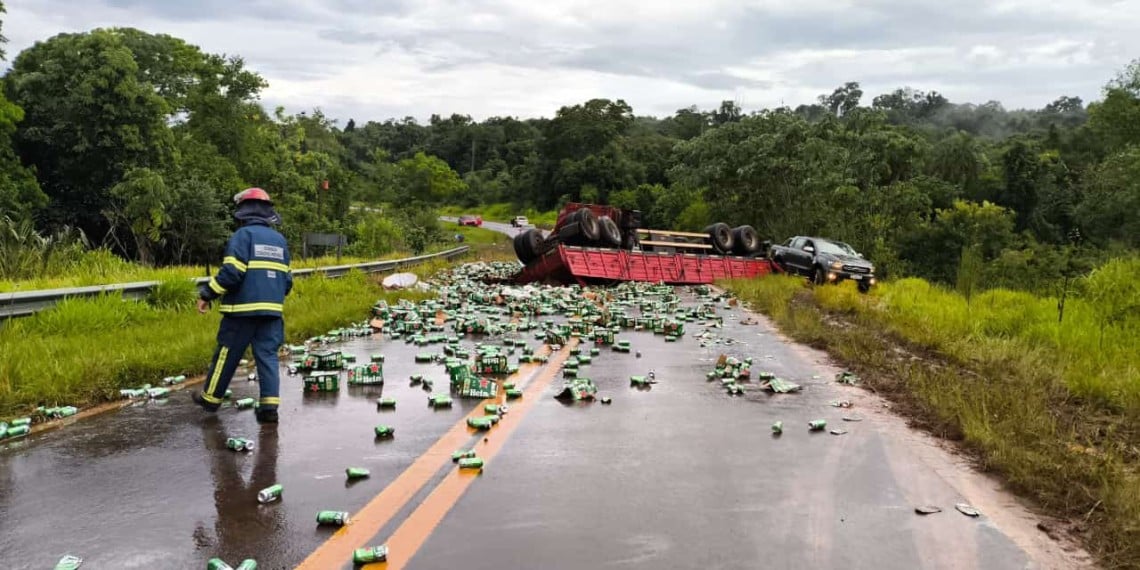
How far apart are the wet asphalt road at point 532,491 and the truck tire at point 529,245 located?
58.2 feet

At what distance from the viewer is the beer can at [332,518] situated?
4.23 m

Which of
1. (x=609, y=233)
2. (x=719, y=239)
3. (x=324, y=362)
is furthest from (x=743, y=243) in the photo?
(x=324, y=362)

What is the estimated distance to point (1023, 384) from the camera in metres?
8.37

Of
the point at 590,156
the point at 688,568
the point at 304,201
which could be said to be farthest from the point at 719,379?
the point at 590,156

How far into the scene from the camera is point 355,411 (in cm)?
707

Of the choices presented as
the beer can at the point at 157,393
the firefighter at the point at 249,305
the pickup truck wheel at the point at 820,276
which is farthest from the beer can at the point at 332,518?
the pickup truck wheel at the point at 820,276

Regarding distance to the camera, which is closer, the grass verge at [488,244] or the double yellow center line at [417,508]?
the double yellow center line at [417,508]

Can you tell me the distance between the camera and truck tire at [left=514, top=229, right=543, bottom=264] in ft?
82.6

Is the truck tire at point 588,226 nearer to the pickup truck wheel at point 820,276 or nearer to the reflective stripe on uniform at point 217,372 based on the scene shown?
the pickup truck wheel at point 820,276

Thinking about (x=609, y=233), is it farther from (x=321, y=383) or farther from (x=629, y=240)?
(x=321, y=383)

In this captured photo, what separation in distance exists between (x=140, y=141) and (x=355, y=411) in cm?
2492

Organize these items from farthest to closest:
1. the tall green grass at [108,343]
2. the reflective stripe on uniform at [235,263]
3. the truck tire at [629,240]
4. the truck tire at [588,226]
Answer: the truck tire at [629,240], the truck tire at [588,226], the tall green grass at [108,343], the reflective stripe on uniform at [235,263]

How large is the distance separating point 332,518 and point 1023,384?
7097mm

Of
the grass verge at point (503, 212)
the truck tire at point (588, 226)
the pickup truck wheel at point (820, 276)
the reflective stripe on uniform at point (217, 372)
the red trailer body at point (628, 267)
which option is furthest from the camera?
the grass verge at point (503, 212)
